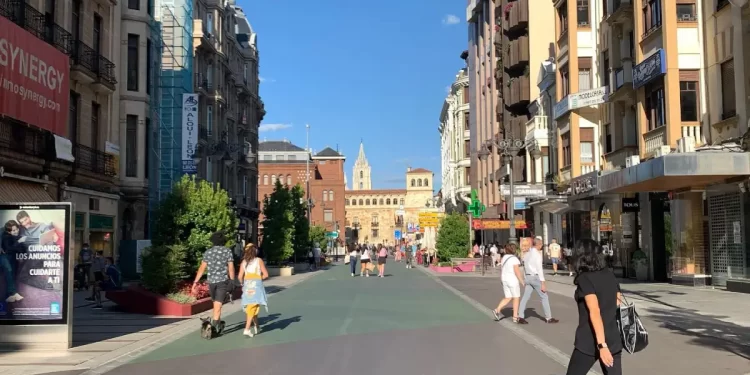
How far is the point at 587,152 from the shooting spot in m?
32.3

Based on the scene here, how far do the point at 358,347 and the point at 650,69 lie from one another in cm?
1695

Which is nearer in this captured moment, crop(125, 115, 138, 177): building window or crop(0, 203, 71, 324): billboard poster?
crop(0, 203, 71, 324): billboard poster

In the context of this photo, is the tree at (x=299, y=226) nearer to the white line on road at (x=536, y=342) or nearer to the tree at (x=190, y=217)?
the tree at (x=190, y=217)

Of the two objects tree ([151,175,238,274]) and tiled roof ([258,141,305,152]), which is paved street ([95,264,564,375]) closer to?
tree ([151,175,238,274])

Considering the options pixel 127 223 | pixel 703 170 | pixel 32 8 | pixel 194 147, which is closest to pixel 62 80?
pixel 32 8

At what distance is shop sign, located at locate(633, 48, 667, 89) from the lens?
75.0ft

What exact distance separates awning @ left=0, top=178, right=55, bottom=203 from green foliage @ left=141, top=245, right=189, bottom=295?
5296 millimetres

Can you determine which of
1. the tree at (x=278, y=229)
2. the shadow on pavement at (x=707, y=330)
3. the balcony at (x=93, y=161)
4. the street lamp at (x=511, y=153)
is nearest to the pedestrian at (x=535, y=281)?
the shadow on pavement at (x=707, y=330)

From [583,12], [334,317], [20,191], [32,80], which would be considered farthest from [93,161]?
[583,12]

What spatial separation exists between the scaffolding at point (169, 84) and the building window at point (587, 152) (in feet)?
66.0

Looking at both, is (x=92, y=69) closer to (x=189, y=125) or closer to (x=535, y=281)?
(x=189, y=125)

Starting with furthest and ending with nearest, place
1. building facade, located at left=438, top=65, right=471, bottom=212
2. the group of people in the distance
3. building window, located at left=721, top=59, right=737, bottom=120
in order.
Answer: building facade, located at left=438, top=65, right=471, bottom=212
building window, located at left=721, top=59, right=737, bottom=120
the group of people in the distance

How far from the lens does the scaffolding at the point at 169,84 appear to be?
36.2m

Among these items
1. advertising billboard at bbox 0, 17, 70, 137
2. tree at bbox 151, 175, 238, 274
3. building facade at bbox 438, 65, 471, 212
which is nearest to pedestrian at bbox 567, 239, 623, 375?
tree at bbox 151, 175, 238, 274
